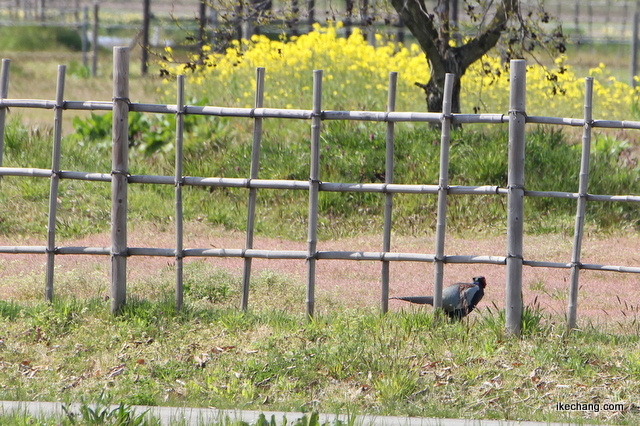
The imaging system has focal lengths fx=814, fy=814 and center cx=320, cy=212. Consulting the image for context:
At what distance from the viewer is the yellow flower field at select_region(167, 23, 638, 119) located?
37.9ft

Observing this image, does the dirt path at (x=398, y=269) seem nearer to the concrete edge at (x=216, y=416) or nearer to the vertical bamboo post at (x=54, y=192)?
the vertical bamboo post at (x=54, y=192)

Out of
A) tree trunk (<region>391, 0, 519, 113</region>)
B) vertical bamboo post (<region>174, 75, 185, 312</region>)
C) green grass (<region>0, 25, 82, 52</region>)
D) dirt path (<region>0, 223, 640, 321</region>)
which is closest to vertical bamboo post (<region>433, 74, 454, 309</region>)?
dirt path (<region>0, 223, 640, 321</region>)

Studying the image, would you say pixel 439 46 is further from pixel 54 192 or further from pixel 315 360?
pixel 315 360

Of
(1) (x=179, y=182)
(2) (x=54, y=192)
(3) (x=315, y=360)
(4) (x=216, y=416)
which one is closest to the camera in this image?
(4) (x=216, y=416)

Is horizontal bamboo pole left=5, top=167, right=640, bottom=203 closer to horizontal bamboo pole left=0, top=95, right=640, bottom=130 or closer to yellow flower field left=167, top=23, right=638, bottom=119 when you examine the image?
horizontal bamboo pole left=0, top=95, right=640, bottom=130

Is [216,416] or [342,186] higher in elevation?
[342,186]

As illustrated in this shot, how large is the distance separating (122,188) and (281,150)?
3.93 m

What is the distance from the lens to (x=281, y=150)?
942cm

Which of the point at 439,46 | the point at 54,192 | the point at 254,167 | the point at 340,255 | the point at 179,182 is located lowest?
the point at 340,255

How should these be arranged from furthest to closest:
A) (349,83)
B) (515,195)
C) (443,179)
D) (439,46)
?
1. (349,83)
2. (439,46)
3. (443,179)
4. (515,195)

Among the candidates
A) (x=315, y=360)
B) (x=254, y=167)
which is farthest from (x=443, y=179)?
(x=315, y=360)

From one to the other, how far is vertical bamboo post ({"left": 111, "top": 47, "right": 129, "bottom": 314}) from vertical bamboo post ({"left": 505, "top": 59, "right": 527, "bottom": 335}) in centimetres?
260

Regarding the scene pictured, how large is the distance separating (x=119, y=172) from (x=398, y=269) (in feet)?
9.47

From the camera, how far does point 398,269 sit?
24.4 feet
